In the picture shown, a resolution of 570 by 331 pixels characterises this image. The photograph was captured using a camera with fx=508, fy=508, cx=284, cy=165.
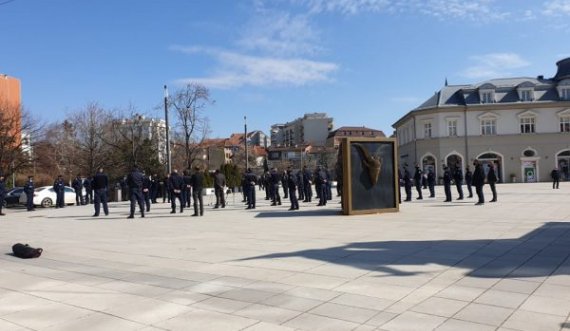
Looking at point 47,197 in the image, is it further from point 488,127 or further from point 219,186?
point 488,127

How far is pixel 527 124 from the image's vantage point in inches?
2276

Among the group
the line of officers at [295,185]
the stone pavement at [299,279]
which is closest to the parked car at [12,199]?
the line of officers at [295,185]

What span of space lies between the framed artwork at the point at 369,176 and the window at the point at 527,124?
4689 cm

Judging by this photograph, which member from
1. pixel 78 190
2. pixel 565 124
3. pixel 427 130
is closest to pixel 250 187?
pixel 78 190

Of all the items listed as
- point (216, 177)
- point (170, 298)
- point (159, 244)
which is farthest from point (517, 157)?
point (170, 298)

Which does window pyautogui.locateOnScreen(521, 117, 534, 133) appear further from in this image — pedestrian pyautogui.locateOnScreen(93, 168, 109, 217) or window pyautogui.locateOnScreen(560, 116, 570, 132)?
pedestrian pyautogui.locateOnScreen(93, 168, 109, 217)

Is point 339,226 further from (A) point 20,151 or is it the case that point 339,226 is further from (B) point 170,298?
(A) point 20,151

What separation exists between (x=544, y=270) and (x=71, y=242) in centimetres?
999

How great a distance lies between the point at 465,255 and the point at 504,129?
2124 inches

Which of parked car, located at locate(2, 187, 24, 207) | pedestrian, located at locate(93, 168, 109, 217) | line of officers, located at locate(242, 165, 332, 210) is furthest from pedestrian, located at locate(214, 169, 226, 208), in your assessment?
parked car, located at locate(2, 187, 24, 207)

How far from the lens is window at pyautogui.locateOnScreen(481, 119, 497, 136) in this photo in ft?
190

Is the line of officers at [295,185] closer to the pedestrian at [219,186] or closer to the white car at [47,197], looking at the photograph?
the pedestrian at [219,186]

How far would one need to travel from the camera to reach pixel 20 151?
48.0m

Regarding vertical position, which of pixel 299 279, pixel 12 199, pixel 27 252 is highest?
pixel 12 199
